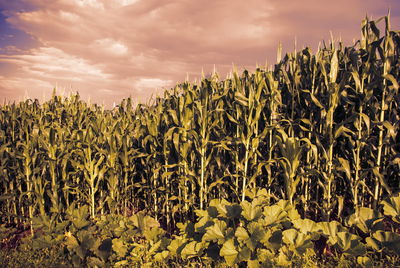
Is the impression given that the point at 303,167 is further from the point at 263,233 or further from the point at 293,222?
the point at 263,233

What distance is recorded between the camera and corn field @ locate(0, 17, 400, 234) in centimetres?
431

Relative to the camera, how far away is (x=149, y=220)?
4.45 metres

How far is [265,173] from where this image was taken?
5.37 meters

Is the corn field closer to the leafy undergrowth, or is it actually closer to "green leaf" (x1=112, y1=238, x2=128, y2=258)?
the leafy undergrowth

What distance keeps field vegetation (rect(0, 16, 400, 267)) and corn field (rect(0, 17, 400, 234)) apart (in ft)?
0.09

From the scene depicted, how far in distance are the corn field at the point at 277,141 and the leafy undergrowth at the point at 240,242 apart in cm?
56

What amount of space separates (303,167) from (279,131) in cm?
85

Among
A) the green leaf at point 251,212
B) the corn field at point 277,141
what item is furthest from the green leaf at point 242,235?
the corn field at point 277,141

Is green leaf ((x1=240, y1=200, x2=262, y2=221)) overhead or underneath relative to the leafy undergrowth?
overhead

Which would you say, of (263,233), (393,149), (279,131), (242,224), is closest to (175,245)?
(242,224)

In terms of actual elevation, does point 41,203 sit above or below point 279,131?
below

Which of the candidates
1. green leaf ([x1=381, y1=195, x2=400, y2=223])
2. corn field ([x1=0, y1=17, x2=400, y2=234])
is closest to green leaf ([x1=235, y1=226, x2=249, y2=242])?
corn field ([x1=0, y1=17, x2=400, y2=234])

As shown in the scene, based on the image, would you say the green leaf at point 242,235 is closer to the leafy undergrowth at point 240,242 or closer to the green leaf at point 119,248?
the leafy undergrowth at point 240,242

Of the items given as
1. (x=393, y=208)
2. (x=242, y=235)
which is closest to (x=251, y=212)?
(x=242, y=235)
